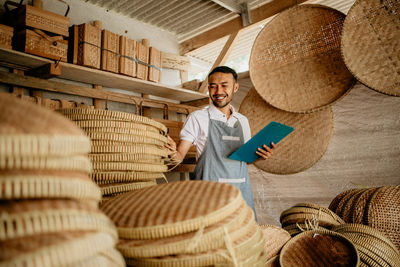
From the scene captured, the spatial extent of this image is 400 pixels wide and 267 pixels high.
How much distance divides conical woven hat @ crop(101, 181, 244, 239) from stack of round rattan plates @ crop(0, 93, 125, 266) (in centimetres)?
13

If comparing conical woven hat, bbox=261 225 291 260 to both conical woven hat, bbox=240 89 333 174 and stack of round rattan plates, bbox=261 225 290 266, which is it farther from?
conical woven hat, bbox=240 89 333 174

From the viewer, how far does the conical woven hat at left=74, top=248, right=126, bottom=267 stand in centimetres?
38

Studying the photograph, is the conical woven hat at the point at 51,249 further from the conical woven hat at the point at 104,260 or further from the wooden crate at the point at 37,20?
the wooden crate at the point at 37,20

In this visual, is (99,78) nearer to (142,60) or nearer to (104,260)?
(142,60)

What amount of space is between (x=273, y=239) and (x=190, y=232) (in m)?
0.66

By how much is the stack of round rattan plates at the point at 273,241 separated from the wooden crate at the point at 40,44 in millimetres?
2250

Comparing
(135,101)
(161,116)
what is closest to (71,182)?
(135,101)

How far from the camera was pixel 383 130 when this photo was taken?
101 inches

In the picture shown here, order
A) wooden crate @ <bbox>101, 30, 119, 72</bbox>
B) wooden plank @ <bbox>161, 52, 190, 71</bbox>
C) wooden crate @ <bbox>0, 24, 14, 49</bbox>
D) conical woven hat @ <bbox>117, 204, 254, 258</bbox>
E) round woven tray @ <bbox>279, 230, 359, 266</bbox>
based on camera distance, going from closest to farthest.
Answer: conical woven hat @ <bbox>117, 204, 254, 258</bbox>, round woven tray @ <bbox>279, 230, 359, 266</bbox>, wooden crate @ <bbox>0, 24, 14, 49</bbox>, wooden crate @ <bbox>101, 30, 119, 72</bbox>, wooden plank @ <bbox>161, 52, 190, 71</bbox>

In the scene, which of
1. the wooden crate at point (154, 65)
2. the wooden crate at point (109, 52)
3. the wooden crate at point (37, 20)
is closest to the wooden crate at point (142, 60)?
the wooden crate at point (154, 65)

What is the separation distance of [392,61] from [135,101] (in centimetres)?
250

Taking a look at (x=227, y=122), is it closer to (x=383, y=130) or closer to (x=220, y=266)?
(x=383, y=130)

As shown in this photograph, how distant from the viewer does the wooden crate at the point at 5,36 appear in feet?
6.79

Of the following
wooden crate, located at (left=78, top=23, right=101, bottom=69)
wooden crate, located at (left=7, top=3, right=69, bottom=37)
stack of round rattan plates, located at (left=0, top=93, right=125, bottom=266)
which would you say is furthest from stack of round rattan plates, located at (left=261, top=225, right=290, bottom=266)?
wooden crate, located at (left=7, top=3, right=69, bottom=37)
